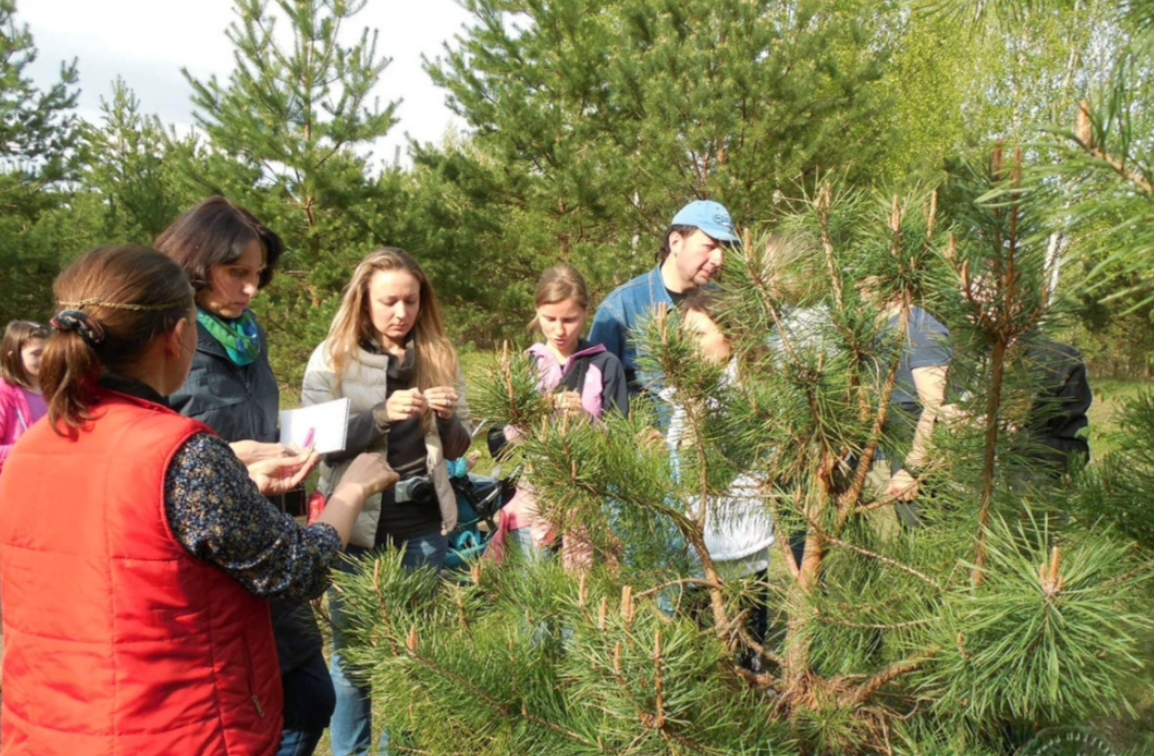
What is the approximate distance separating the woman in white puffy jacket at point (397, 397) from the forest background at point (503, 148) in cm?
555

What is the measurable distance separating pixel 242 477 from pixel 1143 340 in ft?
5.09

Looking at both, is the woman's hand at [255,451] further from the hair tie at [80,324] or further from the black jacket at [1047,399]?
the black jacket at [1047,399]

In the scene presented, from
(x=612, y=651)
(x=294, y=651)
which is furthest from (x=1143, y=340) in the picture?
(x=294, y=651)

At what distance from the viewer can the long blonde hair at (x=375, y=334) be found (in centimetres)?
257

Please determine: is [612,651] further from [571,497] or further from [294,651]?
[294,651]

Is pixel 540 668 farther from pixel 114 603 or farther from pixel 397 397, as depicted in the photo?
pixel 397 397

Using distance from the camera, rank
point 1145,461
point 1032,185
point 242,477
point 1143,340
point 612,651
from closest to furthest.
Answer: point 1032,185 → point 612,651 → point 1145,461 → point 242,477 → point 1143,340

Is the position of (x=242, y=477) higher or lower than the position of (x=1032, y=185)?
lower

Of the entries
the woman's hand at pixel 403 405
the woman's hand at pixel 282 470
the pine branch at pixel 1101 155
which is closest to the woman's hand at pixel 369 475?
the woman's hand at pixel 282 470

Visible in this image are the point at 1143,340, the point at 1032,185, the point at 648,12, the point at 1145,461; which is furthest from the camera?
the point at 648,12

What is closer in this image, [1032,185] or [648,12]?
[1032,185]

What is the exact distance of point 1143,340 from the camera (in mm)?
1562

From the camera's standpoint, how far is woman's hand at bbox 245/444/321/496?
68.5 inches

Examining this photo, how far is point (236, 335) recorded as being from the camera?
200 cm
